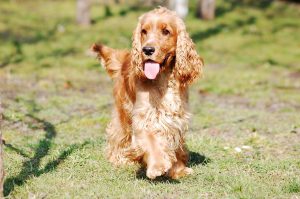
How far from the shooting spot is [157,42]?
559 cm

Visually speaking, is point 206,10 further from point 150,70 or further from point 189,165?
point 150,70

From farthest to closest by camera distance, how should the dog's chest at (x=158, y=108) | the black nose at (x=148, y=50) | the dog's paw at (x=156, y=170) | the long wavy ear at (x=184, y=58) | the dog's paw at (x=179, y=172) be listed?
the dog's paw at (x=179, y=172) < the long wavy ear at (x=184, y=58) < the dog's chest at (x=158, y=108) < the black nose at (x=148, y=50) < the dog's paw at (x=156, y=170)

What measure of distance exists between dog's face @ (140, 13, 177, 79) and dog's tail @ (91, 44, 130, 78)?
1129mm

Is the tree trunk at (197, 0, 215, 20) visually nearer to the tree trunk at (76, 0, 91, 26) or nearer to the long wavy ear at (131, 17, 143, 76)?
the tree trunk at (76, 0, 91, 26)

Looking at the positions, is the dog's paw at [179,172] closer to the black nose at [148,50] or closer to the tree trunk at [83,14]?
the black nose at [148,50]

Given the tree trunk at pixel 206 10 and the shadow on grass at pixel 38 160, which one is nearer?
the shadow on grass at pixel 38 160

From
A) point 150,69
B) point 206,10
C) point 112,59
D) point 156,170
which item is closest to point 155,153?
point 156,170

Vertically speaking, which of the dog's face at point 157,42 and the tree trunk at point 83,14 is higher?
the dog's face at point 157,42

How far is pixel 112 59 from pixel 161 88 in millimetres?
1419

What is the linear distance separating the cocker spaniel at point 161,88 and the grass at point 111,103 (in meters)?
0.29

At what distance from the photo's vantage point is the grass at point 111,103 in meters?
5.49

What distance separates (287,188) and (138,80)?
70.8 inches

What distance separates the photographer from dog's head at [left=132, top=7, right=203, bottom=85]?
559 centimetres

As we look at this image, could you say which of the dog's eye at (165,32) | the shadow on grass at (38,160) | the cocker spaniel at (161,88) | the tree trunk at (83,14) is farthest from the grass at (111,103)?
the dog's eye at (165,32)
